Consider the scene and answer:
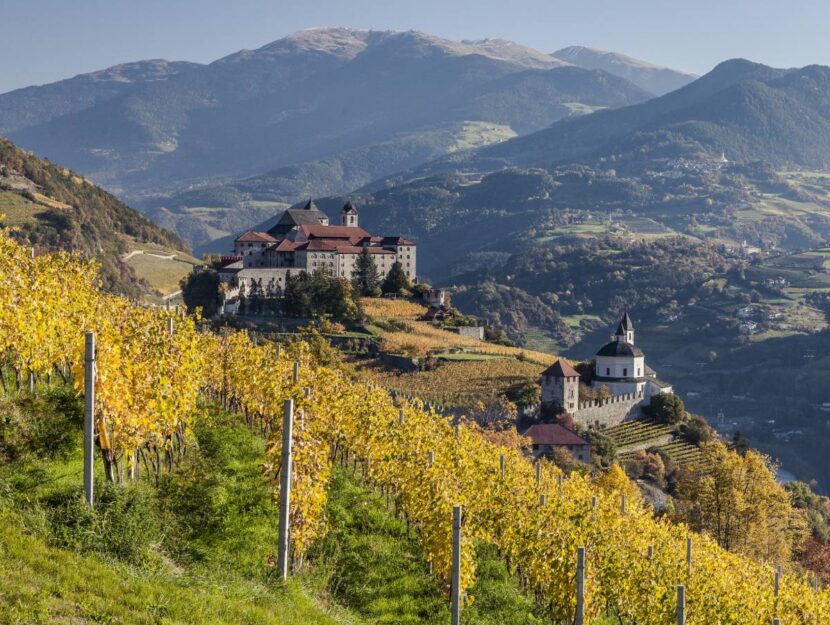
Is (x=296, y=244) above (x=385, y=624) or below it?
above

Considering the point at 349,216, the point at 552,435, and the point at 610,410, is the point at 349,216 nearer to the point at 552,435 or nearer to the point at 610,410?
the point at 610,410

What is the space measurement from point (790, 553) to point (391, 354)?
3766 centimetres

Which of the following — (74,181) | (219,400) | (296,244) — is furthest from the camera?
(74,181)

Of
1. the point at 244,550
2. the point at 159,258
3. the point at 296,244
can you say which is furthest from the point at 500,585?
the point at 159,258

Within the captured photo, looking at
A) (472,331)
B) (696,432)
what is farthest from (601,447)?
(472,331)

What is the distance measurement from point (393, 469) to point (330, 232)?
94295 mm

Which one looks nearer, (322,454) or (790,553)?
(322,454)

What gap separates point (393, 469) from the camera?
2980cm

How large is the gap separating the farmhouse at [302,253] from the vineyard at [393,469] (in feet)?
225

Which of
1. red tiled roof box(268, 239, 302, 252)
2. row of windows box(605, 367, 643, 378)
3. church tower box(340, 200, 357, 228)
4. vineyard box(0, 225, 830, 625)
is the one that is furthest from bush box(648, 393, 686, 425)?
vineyard box(0, 225, 830, 625)

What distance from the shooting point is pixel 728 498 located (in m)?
60.8

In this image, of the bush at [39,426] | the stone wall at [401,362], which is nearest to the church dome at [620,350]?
the stone wall at [401,362]

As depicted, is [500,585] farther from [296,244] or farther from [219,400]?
[296,244]

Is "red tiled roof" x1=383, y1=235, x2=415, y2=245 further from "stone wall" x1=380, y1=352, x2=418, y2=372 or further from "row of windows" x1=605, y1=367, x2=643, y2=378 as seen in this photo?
"stone wall" x1=380, y1=352, x2=418, y2=372
